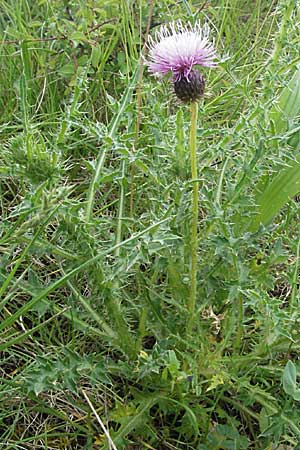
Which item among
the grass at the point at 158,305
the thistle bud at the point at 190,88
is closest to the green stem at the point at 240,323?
the grass at the point at 158,305

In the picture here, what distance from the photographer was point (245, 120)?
1.51m

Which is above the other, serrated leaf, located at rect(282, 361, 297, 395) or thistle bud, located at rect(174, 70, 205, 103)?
thistle bud, located at rect(174, 70, 205, 103)

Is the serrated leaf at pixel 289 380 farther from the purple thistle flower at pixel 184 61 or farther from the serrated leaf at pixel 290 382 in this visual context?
the purple thistle flower at pixel 184 61

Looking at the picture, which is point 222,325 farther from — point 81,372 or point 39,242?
point 39,242

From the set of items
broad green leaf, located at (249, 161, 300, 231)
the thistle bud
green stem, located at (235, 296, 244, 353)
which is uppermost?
the thistle bud

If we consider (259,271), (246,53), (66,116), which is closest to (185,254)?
(259,271)

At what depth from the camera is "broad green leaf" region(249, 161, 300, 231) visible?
1676mm

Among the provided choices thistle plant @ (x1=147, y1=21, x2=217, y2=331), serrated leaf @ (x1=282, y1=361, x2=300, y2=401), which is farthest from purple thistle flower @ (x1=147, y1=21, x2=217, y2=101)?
serrated leaf @ (x1=282, y1=361, x2=300, y2=401)

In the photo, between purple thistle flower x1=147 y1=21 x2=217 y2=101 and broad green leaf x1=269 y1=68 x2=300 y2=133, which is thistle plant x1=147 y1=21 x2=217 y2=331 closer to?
purple thistle flower x1=147 y1=21 x2=217 y2=101

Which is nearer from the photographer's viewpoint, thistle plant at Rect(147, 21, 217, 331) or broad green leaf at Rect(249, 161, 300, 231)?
thistle plant at Rect(147, 21, 217, 331)

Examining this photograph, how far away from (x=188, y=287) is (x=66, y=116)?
0.48 metres

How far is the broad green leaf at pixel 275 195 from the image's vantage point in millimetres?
1676

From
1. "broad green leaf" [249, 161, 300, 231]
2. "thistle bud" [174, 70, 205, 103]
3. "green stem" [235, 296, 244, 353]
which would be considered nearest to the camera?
"thistle bud" [174, 70, 205, 103]

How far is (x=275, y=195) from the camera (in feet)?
5.54
